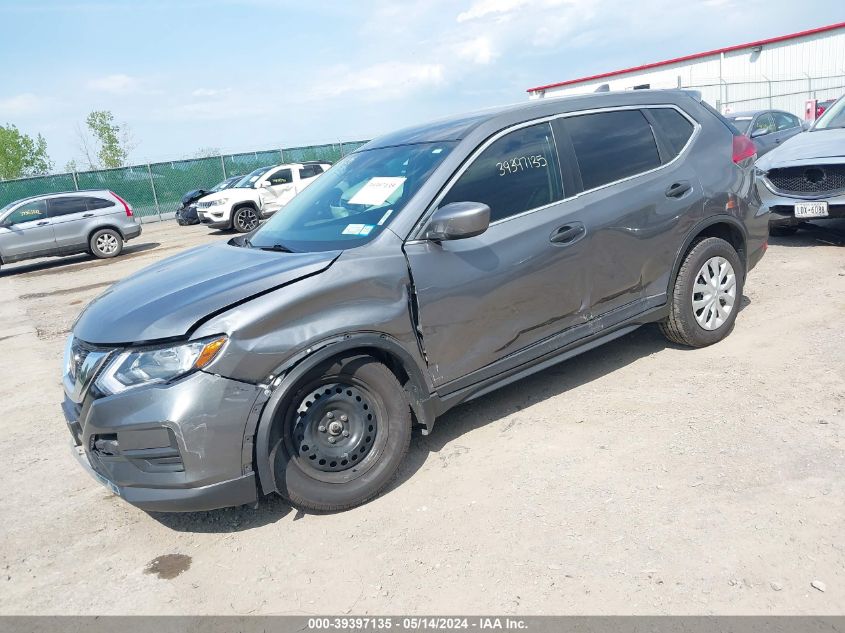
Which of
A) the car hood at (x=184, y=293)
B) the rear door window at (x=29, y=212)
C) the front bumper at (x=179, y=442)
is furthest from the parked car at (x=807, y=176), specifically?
the rear door window at (x=29, y=212)

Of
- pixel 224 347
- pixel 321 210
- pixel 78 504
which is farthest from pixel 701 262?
pixel 78 504

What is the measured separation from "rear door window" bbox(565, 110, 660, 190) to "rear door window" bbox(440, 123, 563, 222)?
23cm

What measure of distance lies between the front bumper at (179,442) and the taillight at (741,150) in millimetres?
3913

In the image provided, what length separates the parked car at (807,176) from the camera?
7176 mm

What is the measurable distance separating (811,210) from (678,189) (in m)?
3.89

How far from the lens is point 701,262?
180 inches

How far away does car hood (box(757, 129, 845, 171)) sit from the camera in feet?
24.0

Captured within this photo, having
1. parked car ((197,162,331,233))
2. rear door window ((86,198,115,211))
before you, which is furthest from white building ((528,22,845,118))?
rear door window ((86,198,115,211))

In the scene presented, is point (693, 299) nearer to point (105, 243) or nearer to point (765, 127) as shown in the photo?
point (765, 127)

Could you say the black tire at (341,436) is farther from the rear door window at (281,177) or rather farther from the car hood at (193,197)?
the car hood at (193,197)

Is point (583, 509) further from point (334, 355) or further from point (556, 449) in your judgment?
point (334, 355)

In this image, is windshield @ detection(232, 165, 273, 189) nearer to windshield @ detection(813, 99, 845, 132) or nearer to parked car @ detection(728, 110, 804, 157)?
parked car @ detection(728, 110, 804, 157)

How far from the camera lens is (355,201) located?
3869mm

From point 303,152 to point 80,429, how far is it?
3052cm
